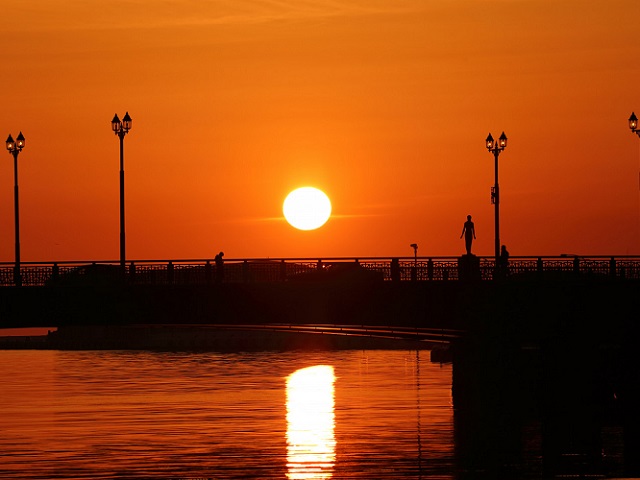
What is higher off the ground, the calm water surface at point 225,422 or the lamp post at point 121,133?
the lamp post at point 121,133

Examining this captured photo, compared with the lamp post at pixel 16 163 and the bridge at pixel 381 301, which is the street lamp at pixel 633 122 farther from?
the lamp post at pixel 16 163

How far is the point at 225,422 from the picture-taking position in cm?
9962

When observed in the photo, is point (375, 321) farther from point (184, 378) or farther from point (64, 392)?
point (184, 378)

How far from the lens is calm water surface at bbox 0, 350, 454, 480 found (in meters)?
72.1

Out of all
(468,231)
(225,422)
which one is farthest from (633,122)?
(225,422)

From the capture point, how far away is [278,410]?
4456 inches

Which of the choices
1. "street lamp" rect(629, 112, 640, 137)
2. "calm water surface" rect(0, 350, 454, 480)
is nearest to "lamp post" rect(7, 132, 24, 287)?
"calm water surface" rect(0, 350, 454, 480)

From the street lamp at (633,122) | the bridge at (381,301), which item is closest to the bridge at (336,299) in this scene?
the bridge at (381,301)

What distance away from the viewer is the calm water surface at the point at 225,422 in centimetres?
7206

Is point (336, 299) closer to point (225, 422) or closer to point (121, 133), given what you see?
point (121, 133)

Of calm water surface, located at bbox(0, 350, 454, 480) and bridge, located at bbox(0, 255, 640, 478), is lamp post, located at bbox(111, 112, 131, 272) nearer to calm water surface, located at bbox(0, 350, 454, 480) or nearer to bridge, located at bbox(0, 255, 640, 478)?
bridge, located at bbox(0, 255, 640, 478)

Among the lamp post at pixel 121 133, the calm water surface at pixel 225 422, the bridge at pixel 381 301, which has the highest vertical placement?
the lamp post at pixel 121 133

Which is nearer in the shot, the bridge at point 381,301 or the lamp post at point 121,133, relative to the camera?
the bridge at point 381,301

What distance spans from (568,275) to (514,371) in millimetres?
13472
